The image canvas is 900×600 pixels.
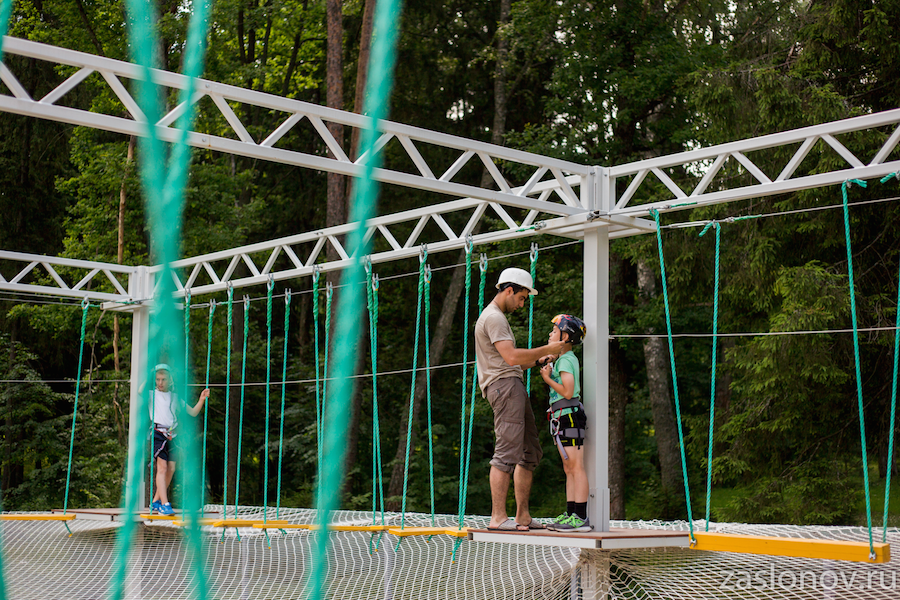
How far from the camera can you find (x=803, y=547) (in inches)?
199

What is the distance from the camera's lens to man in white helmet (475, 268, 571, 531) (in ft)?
18.6

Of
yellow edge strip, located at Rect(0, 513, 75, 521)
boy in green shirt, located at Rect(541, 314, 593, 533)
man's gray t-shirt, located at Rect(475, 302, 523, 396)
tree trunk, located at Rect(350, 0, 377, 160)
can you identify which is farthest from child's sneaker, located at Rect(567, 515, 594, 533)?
tree trunk, located at Rect(350, 0, 377, 160)

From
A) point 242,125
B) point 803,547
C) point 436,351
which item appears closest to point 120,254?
point 436,351

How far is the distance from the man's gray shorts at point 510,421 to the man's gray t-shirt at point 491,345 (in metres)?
0.04

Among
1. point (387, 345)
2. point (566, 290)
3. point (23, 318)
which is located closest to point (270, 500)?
point (387, 345)

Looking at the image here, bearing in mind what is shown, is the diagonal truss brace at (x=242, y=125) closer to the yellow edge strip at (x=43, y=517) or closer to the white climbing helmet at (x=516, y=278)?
the white climbing helmet at (x=516, y=278)

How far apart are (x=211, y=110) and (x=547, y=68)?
18.4ft

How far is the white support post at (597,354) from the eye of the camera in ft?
20.1

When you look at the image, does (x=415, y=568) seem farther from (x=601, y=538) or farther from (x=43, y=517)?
(x=601, y=538)

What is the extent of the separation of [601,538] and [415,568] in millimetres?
4686

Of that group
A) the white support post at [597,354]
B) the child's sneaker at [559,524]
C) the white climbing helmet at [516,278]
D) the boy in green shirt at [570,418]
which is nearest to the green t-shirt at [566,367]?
the boy in green shirt at [570,418]

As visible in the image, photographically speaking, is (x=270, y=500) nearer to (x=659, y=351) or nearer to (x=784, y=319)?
(x=659, y=351)

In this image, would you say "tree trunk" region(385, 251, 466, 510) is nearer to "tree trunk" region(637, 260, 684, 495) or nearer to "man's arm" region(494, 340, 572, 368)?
"tree trunk" region(637, 260, 684, 495)

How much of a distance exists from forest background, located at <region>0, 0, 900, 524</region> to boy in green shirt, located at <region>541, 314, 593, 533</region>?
423cm
